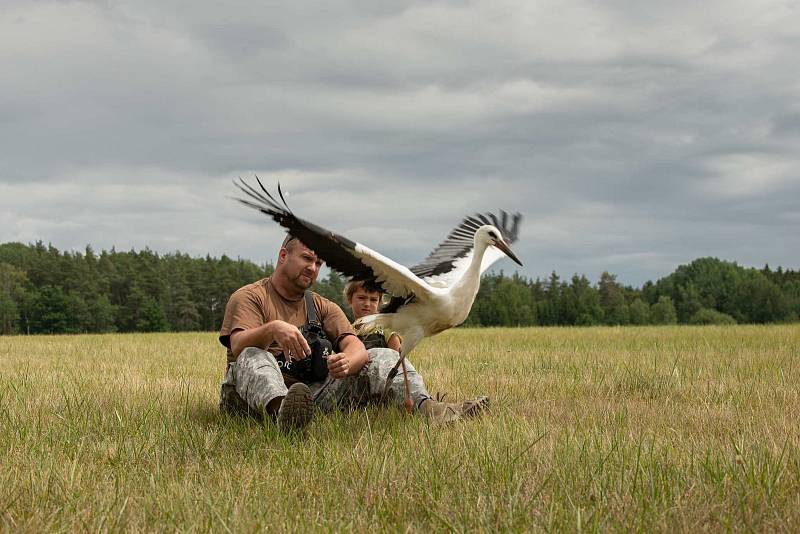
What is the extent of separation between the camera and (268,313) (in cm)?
643

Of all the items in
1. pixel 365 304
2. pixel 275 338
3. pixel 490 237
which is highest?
pixel 490 237

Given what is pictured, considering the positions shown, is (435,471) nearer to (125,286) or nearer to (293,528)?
(293,528)

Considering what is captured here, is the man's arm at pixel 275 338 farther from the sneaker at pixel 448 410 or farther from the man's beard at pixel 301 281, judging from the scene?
the sneaker at pixel 448 410

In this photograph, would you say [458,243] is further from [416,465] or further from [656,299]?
[656,299]

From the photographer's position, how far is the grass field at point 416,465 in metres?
3.97

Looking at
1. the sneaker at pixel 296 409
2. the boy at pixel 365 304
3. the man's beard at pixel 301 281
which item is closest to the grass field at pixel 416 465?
the sneaker at pixel 296 409

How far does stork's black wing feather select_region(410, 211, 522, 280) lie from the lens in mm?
7910

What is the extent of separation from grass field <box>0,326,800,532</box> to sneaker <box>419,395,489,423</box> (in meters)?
0.14

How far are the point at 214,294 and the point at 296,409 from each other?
91.9m

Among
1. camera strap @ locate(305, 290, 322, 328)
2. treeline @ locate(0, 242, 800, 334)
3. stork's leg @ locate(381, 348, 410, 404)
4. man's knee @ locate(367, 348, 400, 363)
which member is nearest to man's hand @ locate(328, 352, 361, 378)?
camera strap @ locate(305, 290, 322, 328)

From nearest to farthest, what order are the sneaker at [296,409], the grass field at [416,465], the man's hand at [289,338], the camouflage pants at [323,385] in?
1. the grass field at [416,465]
2. the sneaker at [296,409]
3. the man's hand at [289,338]
4. the camouflage pants at [323,385]

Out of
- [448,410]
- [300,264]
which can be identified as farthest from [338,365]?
[448,410]

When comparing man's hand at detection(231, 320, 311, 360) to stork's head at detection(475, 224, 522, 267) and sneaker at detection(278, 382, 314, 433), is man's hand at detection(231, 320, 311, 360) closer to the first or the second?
sneaker at detection(278, 382, 314, 433)

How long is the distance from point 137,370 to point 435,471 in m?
8.02
